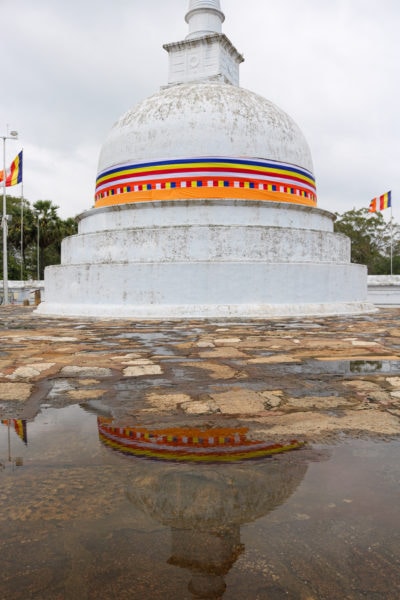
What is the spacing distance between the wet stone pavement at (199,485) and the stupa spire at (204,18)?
14.4m

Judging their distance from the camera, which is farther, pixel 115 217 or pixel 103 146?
pixel 103 146

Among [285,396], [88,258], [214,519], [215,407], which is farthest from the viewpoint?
[88,258]

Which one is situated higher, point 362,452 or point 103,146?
point 103,146

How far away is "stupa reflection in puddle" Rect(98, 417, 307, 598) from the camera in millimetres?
1255

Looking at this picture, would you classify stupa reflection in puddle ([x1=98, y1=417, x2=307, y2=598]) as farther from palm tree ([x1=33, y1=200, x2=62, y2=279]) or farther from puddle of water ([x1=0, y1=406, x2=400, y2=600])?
palm tree ([x1=33, y1=200, x2=62, y2=279])

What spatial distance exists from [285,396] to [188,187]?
9.38 meters

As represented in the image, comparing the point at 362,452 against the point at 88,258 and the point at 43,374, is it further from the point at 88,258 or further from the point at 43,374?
the point at 88,258

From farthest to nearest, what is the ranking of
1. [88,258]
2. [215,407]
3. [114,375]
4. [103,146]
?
1. [103,146]
2. [88,258]
3. [114,375]
4. [215,407]

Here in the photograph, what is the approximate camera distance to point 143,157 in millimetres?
12047

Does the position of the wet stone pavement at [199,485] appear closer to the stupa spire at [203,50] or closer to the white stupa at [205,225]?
the white stupa at [205,225]

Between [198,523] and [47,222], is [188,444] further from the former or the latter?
[47,222]

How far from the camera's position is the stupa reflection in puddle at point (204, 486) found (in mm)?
1255

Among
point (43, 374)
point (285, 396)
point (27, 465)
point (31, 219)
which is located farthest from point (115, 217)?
point (31, 219)

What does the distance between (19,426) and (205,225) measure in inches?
334
